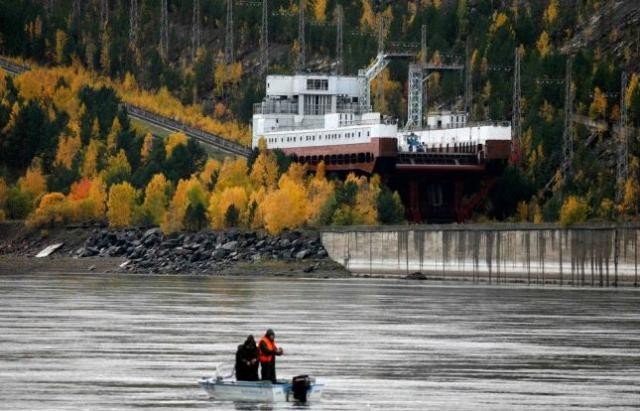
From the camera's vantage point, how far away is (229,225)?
600ft

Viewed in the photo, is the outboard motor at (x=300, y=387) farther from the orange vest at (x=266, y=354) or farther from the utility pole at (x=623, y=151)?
the utility pole at (x=623, y=151)

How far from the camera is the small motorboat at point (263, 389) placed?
63.2m

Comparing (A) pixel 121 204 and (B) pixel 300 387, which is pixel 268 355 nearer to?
(B) pixel 300 387

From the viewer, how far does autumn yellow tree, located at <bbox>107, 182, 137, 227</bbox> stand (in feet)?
635

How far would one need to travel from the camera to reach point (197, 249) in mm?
177250

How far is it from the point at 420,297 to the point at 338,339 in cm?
3882

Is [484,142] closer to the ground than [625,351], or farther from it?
farther from it

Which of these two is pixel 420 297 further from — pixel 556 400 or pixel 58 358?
pixel 556 400

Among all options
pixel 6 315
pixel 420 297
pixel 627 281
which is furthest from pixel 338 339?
pixel 627 281

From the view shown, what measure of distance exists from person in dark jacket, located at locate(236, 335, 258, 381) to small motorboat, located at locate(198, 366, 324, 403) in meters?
0.28

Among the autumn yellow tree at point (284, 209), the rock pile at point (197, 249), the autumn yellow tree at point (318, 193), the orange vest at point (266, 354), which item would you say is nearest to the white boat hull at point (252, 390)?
the orange vest at point (266, 354)

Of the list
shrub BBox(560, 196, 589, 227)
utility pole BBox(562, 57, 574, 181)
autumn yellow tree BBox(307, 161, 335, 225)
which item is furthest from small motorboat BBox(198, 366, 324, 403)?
autumn yellow tree BBox(307, 161, 335, 225)

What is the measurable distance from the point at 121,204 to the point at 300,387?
13330cm

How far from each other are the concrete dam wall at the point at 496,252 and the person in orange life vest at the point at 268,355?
79.5 meters
